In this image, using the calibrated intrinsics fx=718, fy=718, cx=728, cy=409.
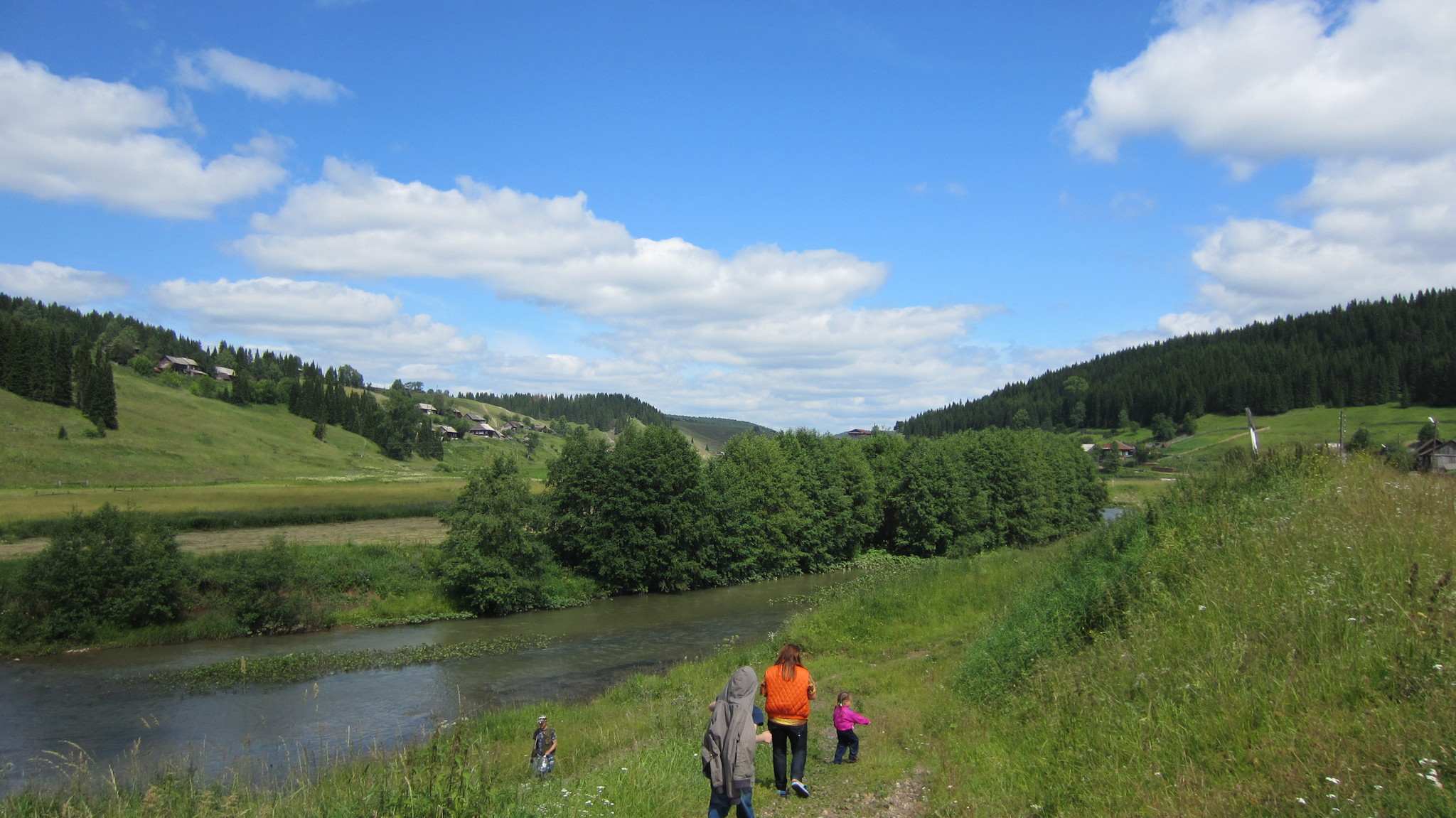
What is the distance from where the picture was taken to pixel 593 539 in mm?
47844

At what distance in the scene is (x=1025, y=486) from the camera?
229 ft

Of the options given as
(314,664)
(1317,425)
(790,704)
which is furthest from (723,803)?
(1317,425)

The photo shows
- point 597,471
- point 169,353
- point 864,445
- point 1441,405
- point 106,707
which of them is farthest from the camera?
point 169,353

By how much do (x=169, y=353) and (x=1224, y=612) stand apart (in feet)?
A: 687

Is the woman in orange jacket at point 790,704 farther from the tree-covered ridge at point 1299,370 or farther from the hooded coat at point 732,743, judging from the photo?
the tree-covered ridge at point 1299,370

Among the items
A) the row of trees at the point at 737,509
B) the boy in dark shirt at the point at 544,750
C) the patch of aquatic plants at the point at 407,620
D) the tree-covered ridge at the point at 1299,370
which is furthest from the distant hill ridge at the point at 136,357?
the tree-covered ridge at the point at 1299,370

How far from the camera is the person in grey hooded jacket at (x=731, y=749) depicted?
758cm

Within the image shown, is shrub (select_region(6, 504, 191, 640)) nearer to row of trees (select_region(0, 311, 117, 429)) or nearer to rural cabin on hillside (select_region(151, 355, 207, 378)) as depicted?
row of trees (select_region(0, 311, 117, 429))

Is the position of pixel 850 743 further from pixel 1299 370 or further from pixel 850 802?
pixel 1299 370

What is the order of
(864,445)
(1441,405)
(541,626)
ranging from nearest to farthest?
(541,626), (864,445), (1441,405)

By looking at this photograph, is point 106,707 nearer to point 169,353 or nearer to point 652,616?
point 652,616

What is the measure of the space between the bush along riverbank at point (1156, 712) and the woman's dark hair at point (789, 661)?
1.73 m

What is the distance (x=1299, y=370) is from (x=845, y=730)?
16430cm

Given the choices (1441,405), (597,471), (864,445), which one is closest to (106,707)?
(597,471)
